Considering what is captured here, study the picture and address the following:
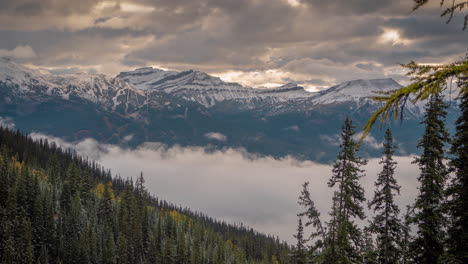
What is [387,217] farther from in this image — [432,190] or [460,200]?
[460,200]

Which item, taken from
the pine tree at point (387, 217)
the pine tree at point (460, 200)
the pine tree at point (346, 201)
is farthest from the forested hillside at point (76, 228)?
the pine tree at point (460, 200)

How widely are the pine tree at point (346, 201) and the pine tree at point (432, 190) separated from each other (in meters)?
4.23

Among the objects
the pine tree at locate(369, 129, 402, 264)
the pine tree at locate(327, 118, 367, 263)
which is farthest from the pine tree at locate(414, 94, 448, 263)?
the pine tree at locate(327, 118, 367, 263)

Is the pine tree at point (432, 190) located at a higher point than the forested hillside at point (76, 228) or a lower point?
higher

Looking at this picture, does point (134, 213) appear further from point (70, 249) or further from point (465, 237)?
point (465, 237)

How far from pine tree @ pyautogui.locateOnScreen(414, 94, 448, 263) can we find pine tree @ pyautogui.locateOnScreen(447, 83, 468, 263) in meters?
2.91

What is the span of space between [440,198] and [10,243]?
8144cm

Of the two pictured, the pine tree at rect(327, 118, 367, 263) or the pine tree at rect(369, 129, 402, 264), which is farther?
the pine tree at rect(369, 129, 402, 264)

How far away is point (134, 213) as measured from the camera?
125 metres

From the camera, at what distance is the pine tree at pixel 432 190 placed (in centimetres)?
2655

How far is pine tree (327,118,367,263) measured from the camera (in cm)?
2827

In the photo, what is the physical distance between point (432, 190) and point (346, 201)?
241 inches

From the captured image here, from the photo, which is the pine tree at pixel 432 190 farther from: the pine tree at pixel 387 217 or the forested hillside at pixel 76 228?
the forested hillside at pixel 76 228

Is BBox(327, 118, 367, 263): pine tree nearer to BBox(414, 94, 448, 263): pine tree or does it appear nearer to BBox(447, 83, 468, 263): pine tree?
BBox(414, 94, 448, 263): pine tree
